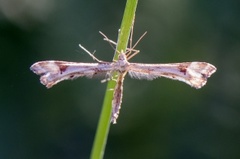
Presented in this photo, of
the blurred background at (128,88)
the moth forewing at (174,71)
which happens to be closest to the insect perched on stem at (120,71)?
the moth forewing at (174,71)

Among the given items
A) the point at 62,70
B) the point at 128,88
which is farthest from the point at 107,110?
the point at 128,88

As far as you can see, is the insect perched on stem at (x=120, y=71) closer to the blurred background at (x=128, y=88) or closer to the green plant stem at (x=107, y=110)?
the green plant stem at (x=107, y=110)

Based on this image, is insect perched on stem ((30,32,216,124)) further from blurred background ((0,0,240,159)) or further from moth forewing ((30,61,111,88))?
blurred background ((0,0,240,159))

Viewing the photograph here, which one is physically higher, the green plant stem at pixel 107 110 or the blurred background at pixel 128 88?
the blurred background at pixel 128 88

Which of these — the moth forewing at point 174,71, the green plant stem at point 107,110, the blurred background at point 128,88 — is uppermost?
the blurred background at point 128,88

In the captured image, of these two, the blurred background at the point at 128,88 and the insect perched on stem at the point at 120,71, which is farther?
the blurred background at the point at 128,88

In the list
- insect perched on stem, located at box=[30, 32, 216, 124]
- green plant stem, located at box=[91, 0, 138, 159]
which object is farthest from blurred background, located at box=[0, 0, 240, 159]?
green plant stem, located at box=[91, 0, 138, 159]
